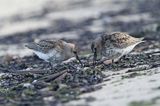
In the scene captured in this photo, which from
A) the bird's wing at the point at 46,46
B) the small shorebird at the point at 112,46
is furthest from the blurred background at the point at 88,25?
the bird's wing at the point at 46,46

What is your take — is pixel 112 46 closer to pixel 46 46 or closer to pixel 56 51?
pixel 56 51

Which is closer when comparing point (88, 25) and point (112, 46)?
point (112, 46)

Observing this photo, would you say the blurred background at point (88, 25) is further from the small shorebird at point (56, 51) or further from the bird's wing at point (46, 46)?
the bird's wing at point (46, 46)

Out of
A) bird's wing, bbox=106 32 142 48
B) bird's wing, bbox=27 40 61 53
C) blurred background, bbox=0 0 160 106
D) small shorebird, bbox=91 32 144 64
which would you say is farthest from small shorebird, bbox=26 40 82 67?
blurred background, bbox=0 0 160 106

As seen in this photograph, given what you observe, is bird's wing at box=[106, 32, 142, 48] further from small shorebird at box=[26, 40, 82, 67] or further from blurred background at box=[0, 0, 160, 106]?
blurred background at box=[0, 0, 160, 106]

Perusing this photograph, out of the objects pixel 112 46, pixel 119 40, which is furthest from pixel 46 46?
pixel 119 40

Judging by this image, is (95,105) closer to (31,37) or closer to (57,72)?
(57,72)
